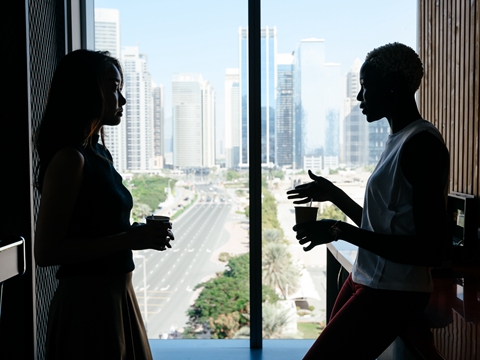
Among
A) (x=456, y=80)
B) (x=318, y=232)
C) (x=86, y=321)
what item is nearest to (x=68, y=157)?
(x=86, y=321)

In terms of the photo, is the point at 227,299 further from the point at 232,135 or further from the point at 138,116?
the point at 138,116

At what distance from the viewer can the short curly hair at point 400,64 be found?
1422mm

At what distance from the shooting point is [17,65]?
7.21 feet

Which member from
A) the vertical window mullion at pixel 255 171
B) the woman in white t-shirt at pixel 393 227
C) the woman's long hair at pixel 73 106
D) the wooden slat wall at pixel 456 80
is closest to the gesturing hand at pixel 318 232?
the woman in white t-shirt at pixel 393 227

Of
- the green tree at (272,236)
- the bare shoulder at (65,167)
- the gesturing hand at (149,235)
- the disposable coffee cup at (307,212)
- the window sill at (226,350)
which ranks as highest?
the bare shoulder at (65,167)

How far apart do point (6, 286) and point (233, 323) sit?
67.9 inches

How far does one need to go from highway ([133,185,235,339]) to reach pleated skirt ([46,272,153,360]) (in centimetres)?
203

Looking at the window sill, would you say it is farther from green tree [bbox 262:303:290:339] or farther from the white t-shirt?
the white t-shirt

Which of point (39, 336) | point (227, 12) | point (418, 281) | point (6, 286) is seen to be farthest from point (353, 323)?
point (227, 12)

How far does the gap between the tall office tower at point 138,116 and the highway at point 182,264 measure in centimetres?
47

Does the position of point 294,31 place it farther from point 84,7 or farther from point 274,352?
point 274,352

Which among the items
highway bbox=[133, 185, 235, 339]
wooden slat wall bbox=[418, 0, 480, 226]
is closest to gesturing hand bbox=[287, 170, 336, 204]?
wooden slat wall bbox=[418, 0, 480, 226]

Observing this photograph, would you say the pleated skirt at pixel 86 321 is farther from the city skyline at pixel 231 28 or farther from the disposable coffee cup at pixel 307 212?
the city skyline at pixel 231 28

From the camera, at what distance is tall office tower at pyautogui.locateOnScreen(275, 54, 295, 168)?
3.42 meters
